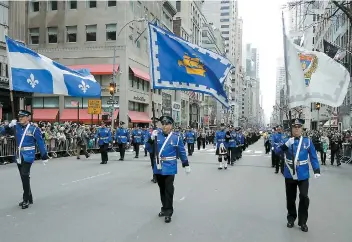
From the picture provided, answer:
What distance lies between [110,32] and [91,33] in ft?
7.48

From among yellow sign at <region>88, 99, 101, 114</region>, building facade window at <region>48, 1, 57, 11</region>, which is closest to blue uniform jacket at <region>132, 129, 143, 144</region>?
yellow sign at <region>88, 99, 101, 114</region>

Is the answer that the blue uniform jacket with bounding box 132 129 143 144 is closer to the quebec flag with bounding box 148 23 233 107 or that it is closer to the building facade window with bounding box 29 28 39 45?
the quebec flag with bounding box 148 23 233 107

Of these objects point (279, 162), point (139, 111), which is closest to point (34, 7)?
point (139, 111)

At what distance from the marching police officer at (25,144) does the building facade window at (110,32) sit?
119ft

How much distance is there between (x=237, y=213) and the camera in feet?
25.5

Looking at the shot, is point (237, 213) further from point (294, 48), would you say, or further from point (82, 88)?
point (82, 88)

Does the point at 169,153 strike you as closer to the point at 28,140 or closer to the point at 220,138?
the point at 28,140

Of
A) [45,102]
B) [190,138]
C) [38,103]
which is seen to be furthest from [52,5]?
[190,138]

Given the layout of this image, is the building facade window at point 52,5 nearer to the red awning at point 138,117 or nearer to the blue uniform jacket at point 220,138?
the red awning at point 138,117

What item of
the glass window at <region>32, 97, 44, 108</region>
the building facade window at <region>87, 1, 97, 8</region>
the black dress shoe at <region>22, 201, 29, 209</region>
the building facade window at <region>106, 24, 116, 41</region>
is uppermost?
the building facade window at <region>87, 1, 97, 8</region>

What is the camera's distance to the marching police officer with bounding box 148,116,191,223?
23.5 ft

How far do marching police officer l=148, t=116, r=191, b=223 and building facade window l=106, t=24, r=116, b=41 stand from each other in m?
37.6

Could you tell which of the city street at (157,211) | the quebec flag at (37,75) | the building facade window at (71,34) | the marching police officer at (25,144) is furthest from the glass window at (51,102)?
the marching police officer at (25,144)

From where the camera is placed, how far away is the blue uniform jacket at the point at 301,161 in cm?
666
